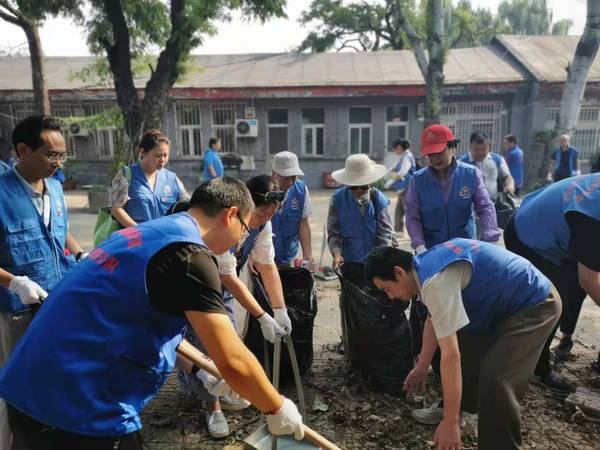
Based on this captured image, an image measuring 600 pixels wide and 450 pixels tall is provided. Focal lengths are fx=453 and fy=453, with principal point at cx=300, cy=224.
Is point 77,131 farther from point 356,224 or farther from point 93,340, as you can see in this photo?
point 93,340

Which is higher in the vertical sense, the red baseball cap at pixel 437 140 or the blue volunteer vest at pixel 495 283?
the red baseball cap at pixel 437 140

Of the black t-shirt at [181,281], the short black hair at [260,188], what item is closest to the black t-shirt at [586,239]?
the short black hair at [260,188]

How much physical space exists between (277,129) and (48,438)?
1331 cm

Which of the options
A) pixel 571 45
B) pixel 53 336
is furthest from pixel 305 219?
pixel 571 45

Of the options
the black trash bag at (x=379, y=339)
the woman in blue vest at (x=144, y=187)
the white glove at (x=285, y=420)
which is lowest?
the black trash bag at (x=379, y=339)

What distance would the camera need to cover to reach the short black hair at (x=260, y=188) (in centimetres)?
237

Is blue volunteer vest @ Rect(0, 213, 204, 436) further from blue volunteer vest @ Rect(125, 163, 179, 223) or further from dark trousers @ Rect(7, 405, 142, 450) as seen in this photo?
blue volunteer vest @ Rect(125, 163, 179, 223)

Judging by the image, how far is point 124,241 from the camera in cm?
124

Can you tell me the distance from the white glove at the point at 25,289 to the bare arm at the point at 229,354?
3.94 ft

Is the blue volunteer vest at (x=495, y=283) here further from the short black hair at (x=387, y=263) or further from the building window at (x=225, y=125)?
the building window at (x=225, y=125)

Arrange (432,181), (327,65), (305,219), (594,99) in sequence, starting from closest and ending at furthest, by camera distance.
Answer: (432,181)
(305,219)
(594,99)
(327,65)

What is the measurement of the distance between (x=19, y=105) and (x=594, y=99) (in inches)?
684

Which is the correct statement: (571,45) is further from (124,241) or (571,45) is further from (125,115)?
(124,241)

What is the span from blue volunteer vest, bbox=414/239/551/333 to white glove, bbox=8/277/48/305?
65.1 inches
